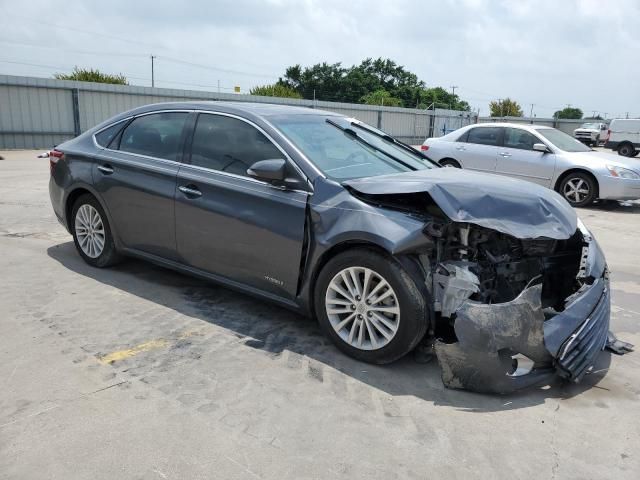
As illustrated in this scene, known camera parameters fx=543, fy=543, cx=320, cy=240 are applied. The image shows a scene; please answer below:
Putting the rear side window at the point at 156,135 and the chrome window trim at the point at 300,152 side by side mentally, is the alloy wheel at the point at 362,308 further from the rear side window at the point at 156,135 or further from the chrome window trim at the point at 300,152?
the rear side window at the point at 156,135

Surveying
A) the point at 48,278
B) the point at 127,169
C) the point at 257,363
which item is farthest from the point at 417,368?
the point at 48,278

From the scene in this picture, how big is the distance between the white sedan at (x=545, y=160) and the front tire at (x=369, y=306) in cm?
820

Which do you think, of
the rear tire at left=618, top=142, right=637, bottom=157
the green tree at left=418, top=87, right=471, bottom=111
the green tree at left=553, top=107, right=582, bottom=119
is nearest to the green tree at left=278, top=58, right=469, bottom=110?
the green tree at left=418, top=87, right=471, bottom=111

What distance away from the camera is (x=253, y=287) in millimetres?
4090

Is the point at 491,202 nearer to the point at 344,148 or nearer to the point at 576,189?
the point at 344,148

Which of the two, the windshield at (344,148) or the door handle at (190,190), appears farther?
the door handle at (190,190)

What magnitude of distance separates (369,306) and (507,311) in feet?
2.79

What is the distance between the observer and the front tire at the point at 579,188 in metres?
10.2

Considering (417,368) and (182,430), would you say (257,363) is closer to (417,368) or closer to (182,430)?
(182,430)

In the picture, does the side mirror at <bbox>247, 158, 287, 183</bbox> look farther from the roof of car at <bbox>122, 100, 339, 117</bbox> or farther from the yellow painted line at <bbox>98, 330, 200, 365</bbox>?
the yellow painted line at <bbox>98, 330, 200, 365</bbox>

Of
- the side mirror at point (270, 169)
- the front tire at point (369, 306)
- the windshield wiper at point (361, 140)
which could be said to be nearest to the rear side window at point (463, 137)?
the windshield wiper at point (361, 140)

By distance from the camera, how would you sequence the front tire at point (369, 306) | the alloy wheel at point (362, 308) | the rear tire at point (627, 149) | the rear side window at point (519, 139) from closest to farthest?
1. the front tire at point (369, 306)
2. the alloy wheel at point (362, 308)
3. the rear side window at point (519, 139)
4. the rear tire at point (627, 149)

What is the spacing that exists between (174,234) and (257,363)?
150 centimetres

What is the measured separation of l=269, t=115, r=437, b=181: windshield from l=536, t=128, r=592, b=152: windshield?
274 inches
